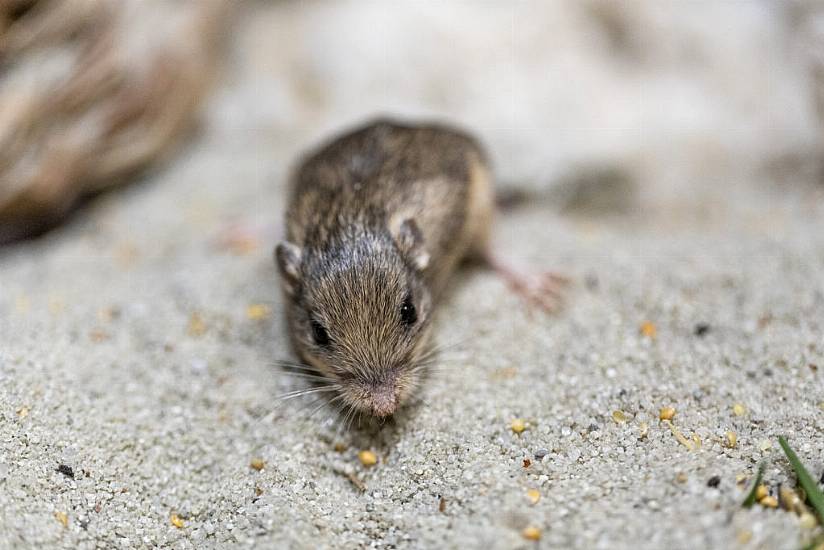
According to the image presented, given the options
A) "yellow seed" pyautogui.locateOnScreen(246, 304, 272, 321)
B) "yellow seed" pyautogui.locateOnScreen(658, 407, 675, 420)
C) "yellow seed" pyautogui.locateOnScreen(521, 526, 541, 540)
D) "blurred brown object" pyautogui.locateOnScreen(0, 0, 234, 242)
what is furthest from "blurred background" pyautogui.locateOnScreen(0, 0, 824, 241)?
"yellow seed" pyautogui.locateOnScreen(521, 526, 541, 540)

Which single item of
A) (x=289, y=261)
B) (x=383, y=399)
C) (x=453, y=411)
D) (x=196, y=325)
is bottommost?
(x=196, y=325)

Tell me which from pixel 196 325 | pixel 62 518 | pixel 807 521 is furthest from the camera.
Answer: pixel 196 325

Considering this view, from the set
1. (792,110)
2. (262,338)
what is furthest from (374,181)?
(792,110)

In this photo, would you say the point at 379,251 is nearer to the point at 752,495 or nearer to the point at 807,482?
the point at 752,495

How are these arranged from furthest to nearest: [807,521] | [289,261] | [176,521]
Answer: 1. [289,261]
2. [176,521]
3. [807,521]

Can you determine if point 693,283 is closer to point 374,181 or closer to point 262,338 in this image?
point 374,181

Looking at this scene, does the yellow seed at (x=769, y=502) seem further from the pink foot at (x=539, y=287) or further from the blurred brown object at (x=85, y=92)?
the blurred brown object at (x=85, y=92)

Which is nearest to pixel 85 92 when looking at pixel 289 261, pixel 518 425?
pixel 289 261

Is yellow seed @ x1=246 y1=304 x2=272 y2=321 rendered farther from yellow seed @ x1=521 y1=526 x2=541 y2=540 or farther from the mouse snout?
yellow seed @ x1=521 y1=526 x2=541 y2=540

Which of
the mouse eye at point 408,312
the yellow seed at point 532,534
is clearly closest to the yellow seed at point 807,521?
the yellow seed at point 532,534
